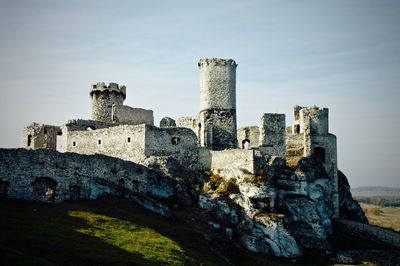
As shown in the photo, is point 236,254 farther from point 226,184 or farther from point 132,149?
point 132,149

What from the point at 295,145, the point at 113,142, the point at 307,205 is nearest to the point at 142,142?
the point at 113,142

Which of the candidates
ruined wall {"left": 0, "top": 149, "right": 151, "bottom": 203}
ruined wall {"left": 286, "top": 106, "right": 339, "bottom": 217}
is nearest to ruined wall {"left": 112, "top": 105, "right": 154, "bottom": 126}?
ruined wall {"left": 0, "top": 149, "right": 151, "bottom": 203}

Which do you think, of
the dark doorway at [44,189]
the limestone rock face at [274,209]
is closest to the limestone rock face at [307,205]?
the limestone rock face at [274,209]

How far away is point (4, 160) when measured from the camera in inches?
1677

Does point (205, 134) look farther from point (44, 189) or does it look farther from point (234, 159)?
point (44, 189)

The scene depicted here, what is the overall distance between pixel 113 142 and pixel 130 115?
36.4 ft

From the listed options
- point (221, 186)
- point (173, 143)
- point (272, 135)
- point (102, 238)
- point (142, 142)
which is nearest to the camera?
point (102, 238)

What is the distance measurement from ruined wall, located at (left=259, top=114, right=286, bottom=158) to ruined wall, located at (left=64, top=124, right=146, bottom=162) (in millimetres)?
15758

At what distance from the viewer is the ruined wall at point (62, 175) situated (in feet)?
141

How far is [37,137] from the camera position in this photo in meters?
63.0

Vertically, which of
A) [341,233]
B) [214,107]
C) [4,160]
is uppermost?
[214,107]

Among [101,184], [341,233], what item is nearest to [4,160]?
[101,184]

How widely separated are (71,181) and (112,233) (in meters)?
10.1

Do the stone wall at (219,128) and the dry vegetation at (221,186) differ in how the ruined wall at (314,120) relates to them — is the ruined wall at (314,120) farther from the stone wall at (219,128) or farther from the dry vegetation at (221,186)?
the dry vegetation at (221,186)
